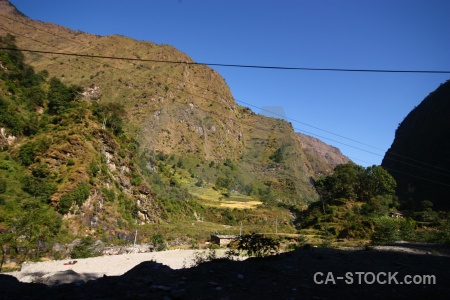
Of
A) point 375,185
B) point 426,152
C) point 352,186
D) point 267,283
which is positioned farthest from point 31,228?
point 426,152

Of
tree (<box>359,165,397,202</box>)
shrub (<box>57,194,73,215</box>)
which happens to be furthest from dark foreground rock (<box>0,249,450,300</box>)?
tree (<box>359,165,397,202</box>)

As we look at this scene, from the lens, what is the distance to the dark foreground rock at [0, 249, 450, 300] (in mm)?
4754

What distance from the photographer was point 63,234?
96.3ft

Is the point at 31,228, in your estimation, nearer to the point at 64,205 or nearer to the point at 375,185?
the point at 64,205

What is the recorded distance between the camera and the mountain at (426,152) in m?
78.8

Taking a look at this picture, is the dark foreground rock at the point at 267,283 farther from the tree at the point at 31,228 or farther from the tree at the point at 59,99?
the tree at the point at 59,99

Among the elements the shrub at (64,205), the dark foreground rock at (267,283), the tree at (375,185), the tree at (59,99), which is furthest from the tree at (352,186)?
the tree at (59,99)

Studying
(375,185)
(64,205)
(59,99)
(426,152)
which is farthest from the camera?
(426,152)

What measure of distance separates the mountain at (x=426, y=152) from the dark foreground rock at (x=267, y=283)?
73712 millimetres

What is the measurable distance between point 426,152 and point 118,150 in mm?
99847

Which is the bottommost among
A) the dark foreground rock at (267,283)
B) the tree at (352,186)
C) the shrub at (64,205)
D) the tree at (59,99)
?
the shrub at (64,205)

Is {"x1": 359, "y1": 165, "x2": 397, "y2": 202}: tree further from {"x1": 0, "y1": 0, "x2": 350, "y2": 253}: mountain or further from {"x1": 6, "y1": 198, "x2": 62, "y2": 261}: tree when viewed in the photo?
{"x1": 6, "y1": 198, "x2": 62, "y2": 261}: tree

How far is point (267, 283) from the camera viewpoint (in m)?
5.96

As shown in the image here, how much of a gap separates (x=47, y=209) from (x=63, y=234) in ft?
11.8
